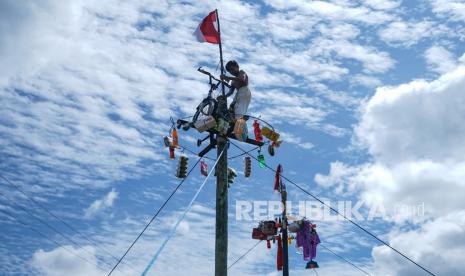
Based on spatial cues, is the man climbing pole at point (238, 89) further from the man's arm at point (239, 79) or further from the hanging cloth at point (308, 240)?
the hanging cloth at point (308, 240)

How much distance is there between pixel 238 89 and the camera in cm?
1274

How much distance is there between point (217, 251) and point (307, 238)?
1210 cm

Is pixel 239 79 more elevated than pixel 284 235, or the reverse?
pixel 239 79

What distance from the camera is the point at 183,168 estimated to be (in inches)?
507

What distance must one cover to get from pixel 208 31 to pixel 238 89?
2.02m

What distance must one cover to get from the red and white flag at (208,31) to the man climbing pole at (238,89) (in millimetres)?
979

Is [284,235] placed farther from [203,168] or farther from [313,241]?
[203,168]

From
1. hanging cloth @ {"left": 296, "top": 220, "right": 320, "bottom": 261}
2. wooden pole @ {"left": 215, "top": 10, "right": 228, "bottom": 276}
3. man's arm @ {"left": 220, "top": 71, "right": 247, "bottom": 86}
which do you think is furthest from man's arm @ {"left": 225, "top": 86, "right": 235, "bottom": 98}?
hanging cloth @ {"left": 296, "top": 220, "right": 320, "bottom": 261}

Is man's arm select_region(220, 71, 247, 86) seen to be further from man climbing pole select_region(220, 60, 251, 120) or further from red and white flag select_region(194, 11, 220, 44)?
red and white flag select_region(194, 11, 220, 44)

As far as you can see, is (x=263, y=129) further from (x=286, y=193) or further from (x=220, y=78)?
(x=286, y=193)

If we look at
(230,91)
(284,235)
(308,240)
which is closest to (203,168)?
(230,91)

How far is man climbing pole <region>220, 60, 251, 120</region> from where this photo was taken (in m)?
12.6

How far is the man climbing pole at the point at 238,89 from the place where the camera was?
1260cm

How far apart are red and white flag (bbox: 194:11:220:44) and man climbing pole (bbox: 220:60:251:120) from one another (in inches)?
38.6
